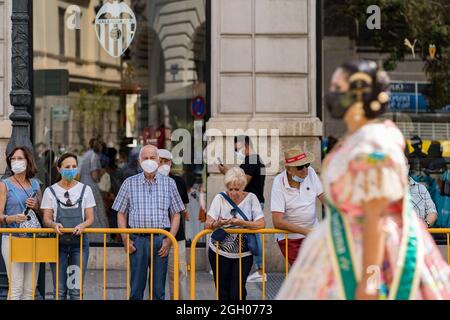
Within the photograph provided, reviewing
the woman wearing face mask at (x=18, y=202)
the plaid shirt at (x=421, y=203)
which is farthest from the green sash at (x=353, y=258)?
the plaid shirt at (x=421, y=203)

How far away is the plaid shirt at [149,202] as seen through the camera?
962cm

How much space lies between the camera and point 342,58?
13523 mm

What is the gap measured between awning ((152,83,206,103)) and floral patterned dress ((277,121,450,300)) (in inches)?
332

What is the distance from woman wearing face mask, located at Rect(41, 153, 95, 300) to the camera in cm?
928

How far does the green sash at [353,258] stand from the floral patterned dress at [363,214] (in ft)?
0.07

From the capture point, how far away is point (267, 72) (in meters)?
13.0

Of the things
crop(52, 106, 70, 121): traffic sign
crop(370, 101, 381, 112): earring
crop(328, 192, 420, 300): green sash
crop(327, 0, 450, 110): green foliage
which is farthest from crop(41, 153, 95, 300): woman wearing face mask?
crop(327, 0, 450, 110): green foliage

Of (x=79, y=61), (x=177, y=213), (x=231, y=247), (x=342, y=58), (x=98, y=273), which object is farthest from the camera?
(x=79, y=61)

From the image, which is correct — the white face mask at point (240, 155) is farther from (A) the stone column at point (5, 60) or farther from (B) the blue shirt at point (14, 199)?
(B) the blue shirt at point (14, 199)

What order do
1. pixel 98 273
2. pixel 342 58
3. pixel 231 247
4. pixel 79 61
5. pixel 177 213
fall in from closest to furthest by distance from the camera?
pixel 231 247
pixel 177 213
pixel 98 273
pixel 342 58
pixel 79 61

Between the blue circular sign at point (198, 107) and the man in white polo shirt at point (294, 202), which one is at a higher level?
the blue circular sign at point (198, 107)

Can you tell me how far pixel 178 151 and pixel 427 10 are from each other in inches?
160

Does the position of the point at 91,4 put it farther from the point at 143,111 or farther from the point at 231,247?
the point at 231,247

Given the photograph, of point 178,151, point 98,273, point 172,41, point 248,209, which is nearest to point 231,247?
point 248,209
